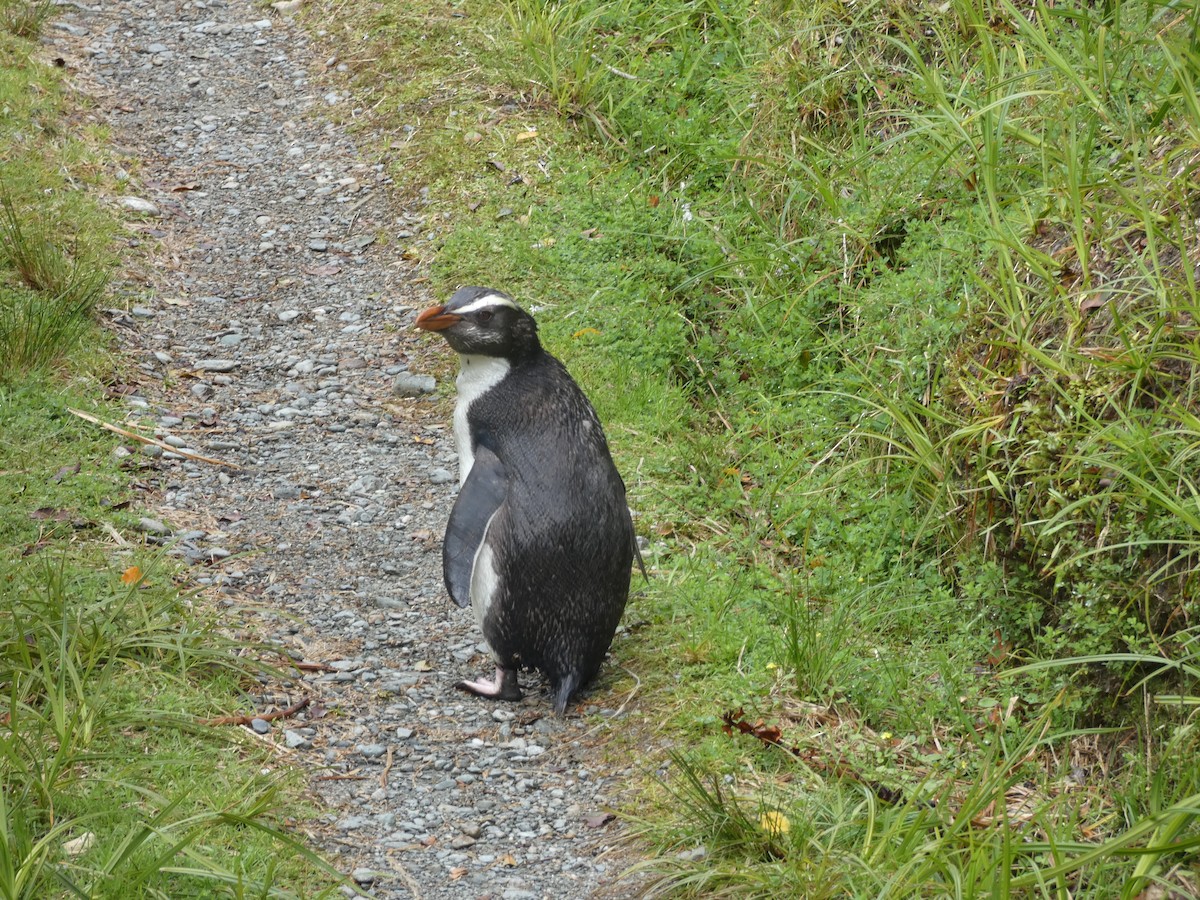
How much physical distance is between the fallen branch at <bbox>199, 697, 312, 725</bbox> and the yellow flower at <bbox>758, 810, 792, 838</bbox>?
1464mm

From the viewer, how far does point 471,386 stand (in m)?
4.43

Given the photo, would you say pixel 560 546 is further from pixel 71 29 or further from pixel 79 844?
pixel 71 29

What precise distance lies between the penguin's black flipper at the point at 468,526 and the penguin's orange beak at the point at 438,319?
56 cm

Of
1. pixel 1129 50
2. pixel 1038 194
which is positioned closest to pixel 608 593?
pixel 1038 194

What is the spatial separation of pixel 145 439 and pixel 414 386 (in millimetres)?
1173

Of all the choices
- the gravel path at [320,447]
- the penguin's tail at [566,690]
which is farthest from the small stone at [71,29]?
the penguin's tail at [566,690]

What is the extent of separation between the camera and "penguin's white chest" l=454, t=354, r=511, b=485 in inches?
172

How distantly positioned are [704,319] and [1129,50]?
2.11 m

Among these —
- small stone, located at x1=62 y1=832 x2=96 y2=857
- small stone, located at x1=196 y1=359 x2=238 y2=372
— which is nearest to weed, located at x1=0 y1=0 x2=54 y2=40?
small stone, located at x1=196 y1=359 x2=238 y2=372

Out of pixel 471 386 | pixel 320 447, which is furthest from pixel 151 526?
pixel 471 386

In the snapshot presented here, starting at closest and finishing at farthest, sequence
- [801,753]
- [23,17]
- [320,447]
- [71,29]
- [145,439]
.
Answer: [801,753] < [145,439] < [320,447] < [23,17] < [71,29]

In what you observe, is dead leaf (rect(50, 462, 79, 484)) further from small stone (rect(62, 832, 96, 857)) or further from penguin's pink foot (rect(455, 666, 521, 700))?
small stone (rect(62, 832, 96, 857))

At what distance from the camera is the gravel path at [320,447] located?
12.0ft

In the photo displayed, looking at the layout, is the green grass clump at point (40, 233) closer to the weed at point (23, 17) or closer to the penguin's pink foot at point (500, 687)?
the weed at point (23, 17)
